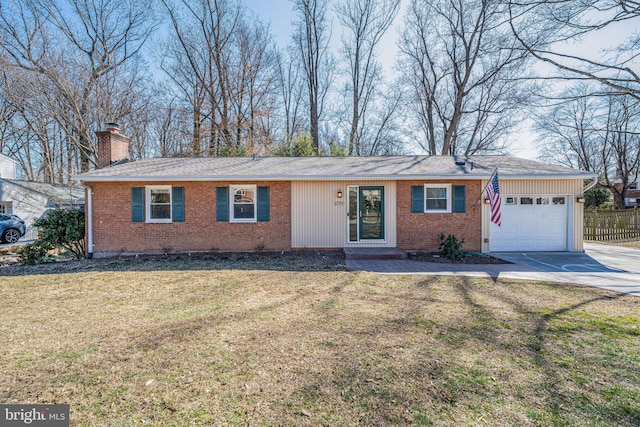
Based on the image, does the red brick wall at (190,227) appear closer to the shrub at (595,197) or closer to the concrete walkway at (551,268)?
the concrete walkway at (551,268)

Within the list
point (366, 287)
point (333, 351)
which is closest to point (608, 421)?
point (333, 351)

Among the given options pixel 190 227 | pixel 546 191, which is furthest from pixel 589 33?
pixel 190 227

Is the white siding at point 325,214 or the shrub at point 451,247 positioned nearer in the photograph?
the shrub at point 451,247

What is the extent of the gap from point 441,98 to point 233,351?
72.9 ft

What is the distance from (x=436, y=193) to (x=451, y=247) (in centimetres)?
184

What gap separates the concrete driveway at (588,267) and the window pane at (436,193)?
2.49m

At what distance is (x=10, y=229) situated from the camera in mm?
13867

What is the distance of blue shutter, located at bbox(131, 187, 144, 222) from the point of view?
9.50 meters

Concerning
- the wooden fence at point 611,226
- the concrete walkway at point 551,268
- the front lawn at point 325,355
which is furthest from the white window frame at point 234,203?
the wooden fence at point 611,226

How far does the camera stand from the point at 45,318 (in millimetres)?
4312

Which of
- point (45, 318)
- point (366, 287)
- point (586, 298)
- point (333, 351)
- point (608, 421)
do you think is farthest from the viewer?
point (366, 287)

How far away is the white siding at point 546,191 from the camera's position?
972 cm

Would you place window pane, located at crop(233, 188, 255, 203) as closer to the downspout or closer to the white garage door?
the downspout

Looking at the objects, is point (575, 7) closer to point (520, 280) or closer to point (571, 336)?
point (520, 280)
